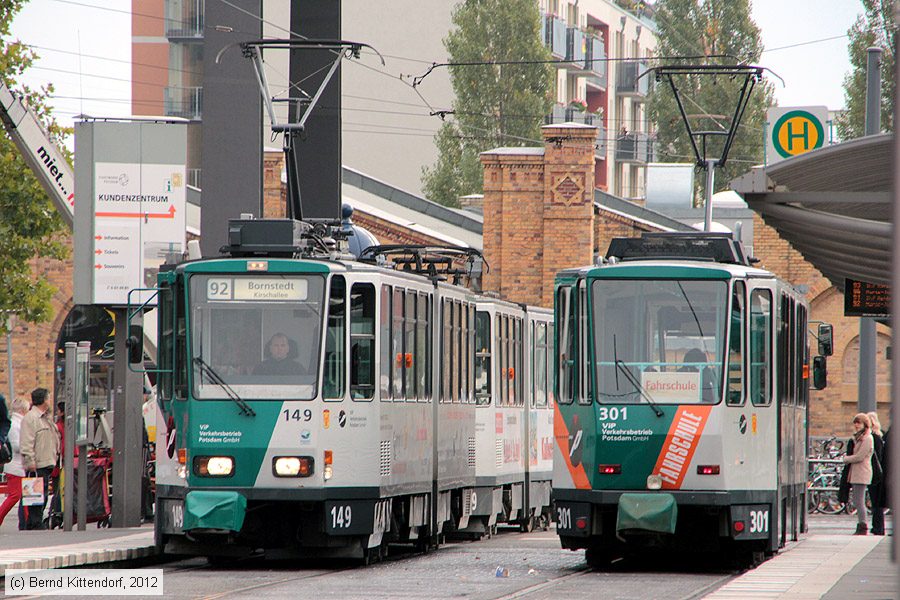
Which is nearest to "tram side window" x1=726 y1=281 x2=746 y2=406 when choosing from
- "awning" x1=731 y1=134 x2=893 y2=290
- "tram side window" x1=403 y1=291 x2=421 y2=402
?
"awning" x1=731 y1=134 x2=893 y2=290

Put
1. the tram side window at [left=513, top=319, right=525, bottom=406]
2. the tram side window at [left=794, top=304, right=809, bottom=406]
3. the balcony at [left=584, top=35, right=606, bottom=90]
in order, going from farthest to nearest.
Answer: the balcony at [left=584, top=35, right=606, bottom=90] < the tram side window at [left=513, top=319, right=525, bottom=406] < the tram side window at [left=794, top=304, right=809, bottom=406]

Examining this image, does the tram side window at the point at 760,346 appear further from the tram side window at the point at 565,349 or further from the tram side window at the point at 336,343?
the tram side window at the point at 336,343

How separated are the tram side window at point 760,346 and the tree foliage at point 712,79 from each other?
54.4 m

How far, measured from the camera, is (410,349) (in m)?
19.0

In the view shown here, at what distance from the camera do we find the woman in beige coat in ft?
80.5

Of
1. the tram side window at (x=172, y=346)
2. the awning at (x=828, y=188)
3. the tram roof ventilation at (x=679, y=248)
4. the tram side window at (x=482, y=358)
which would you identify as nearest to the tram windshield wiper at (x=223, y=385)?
the tram side window at (x=172, y=346)

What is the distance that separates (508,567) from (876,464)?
30.1 feet

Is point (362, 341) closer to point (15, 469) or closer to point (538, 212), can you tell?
point (15, 469)

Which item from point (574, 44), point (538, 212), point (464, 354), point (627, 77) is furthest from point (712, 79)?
point (464, 354)

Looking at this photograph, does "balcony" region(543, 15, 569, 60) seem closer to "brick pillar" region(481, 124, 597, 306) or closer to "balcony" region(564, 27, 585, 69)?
"balcony" region(564, 27, 585, 69)

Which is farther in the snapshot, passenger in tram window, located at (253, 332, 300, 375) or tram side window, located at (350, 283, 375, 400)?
tram side window, located at (350, 283, 375, 400)

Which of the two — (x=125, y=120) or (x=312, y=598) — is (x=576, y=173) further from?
(x=312, y=598)

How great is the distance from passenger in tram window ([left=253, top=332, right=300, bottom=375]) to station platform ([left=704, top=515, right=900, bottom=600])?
178 inches

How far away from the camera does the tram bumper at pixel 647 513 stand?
16.8 meters
